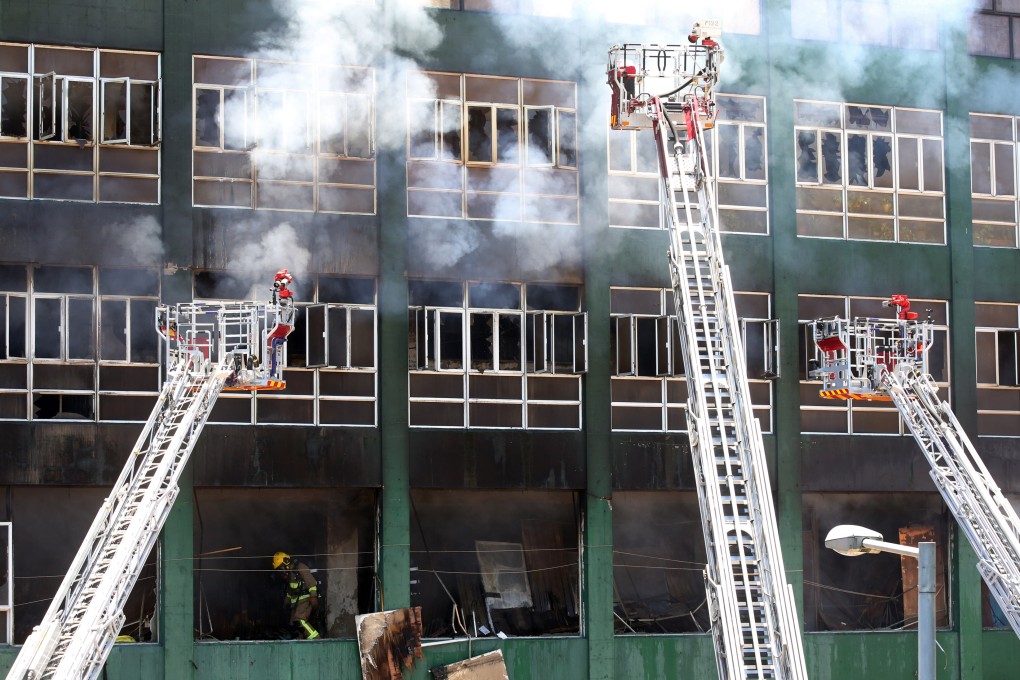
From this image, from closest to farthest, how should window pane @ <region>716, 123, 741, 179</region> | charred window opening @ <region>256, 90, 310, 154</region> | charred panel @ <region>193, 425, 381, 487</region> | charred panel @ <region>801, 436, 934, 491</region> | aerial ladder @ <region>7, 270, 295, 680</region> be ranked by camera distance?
aerial ladder @ <region>7, 270, 295, 680</region>
charred panel @ <region>193, 425, 381, 487</region>
charred window opening @ <region>256, 90, 310, 154</region>
charred panel @ <region>801, 436, 934, 491</region>
window pane @ <region>716, 123, 741, 179</region>

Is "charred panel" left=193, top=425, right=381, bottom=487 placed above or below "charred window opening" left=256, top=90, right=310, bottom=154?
below

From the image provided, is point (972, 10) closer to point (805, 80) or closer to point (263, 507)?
point (805, 80)

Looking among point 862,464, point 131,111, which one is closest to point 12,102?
point 131,111

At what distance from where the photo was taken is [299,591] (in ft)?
80.1

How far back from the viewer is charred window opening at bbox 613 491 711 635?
26.1m

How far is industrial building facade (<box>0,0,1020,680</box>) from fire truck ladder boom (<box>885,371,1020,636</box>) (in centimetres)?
422

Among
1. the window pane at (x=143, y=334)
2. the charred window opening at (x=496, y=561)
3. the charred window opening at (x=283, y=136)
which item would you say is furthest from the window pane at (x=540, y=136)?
the window pane at (x=143, y=334)

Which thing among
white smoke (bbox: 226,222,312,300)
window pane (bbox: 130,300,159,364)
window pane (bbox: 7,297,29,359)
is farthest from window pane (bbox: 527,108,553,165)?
window pane (bbox: 7,297,29,359)

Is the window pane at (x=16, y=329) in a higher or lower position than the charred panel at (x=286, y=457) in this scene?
higher

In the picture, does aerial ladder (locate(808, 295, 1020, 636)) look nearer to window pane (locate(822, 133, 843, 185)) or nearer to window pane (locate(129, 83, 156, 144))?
window pane (locate(822, 133, 843, 185))

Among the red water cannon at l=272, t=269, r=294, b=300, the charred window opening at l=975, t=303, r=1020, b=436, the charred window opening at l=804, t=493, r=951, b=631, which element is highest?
the red water cannon at l=272, t=269, r=294, b=300

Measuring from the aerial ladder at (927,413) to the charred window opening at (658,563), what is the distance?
11.2 feet

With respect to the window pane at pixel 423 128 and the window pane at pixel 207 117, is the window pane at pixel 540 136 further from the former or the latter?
the window pane at pixel 207 117

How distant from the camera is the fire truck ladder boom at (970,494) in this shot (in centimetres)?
2044
